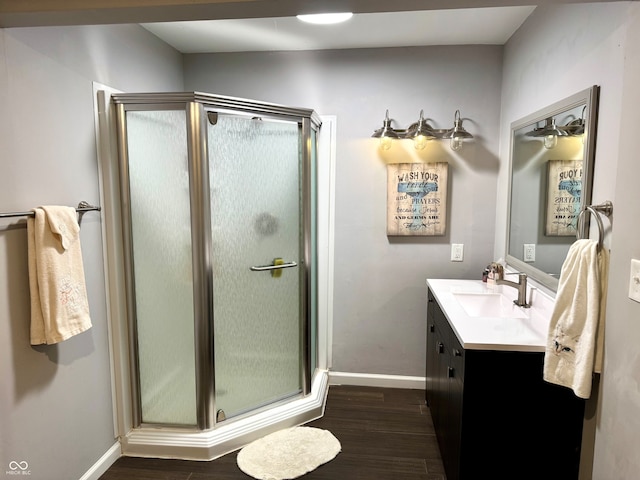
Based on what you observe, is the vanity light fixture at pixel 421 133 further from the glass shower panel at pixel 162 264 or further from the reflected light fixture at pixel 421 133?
the glass shower panel at pixel 162 264

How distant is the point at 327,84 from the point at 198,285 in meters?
1.65

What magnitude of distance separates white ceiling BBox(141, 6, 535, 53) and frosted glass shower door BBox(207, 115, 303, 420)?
62 cm

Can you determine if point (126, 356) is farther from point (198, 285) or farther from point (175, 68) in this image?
point (175, 68)

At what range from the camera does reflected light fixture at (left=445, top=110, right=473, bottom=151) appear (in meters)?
2.58

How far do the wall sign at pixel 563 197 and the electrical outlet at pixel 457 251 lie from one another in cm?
91

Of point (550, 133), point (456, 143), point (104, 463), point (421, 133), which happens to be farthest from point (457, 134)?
point (104, 463)

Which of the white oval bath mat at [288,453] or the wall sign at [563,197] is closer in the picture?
the wall sign at [563,197]

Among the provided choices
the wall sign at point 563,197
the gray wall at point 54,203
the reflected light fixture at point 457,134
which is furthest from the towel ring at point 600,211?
the gray wall at point 54,203

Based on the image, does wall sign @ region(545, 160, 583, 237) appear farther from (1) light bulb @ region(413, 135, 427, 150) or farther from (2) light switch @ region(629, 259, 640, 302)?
(1) light bulb @ region(413, 135, 427, 150)

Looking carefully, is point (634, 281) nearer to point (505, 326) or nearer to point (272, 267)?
point (505, 326)

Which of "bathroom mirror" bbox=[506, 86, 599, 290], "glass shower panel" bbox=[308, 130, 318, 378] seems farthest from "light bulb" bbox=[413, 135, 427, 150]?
"glass shower panel" bbox=[308, 130, 318, 378]

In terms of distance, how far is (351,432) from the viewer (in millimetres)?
2432

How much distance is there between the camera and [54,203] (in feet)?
5.65

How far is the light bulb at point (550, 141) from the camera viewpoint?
6.03 ft
